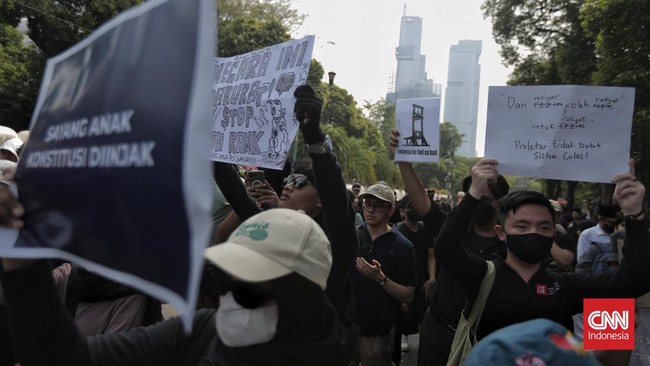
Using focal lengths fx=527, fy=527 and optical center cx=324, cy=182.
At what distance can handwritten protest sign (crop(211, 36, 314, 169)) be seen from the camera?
2.95 m

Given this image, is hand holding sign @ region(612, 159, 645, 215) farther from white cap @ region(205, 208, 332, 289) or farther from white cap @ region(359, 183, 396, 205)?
white cap @ region(359, 183, 396, 205)

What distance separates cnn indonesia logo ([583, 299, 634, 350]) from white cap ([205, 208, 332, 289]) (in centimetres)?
171

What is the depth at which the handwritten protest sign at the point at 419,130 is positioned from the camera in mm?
3160

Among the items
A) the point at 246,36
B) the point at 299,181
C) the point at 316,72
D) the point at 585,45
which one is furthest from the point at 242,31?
the point at 299,181

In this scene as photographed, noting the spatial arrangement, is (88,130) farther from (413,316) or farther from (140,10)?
(413,316)

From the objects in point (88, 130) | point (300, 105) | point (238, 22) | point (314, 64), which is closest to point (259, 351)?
point (88, 130)

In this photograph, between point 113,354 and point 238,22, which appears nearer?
point 113,354

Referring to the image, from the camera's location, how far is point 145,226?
1.05 metres

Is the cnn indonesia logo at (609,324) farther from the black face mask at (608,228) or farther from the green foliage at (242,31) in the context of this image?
the green foliage at (242,31)

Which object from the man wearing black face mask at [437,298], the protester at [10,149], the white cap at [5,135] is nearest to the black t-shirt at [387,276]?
the man wearing black face mask at [437,298]

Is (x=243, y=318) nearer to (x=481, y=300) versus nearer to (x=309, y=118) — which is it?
(x=309, y=118)

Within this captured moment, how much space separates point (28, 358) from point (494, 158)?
2.42 m

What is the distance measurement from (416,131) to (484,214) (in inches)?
34.1

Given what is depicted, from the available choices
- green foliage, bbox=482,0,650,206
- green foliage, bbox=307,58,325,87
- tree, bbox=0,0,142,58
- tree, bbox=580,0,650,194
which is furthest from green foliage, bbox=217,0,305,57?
tree, bbox=580,0,650,194
